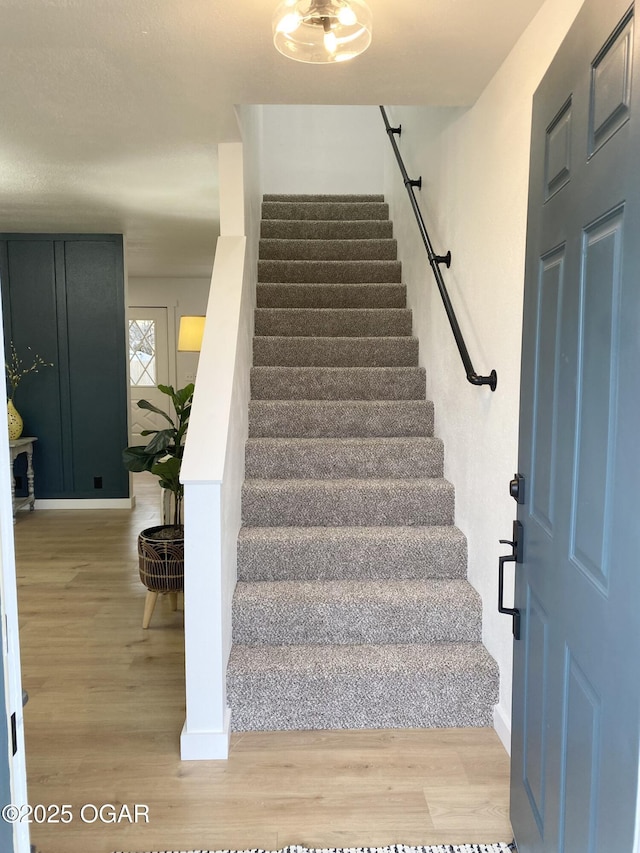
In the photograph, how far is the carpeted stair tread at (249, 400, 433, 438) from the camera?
133 inches

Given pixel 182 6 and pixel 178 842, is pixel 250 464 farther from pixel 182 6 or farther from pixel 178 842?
pixel 182 6

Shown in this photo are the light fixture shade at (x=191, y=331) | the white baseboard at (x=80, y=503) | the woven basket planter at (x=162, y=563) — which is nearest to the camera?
the woven basket planter at (x=162, y=563)

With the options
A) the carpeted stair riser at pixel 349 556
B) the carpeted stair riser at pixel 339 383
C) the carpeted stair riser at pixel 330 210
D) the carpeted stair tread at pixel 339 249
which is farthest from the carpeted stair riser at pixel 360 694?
the carpeted stair riser at pixel 330 210

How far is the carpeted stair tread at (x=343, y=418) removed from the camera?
339cm

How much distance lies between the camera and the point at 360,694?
92.2 inches

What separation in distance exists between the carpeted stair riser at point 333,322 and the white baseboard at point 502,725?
2.32 metres

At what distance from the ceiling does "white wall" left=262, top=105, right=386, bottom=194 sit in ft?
6.83

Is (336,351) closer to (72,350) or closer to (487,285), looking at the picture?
(487,285)

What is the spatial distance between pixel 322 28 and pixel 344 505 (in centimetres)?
190

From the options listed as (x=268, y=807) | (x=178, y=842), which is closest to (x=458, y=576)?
(x=268, y=807)

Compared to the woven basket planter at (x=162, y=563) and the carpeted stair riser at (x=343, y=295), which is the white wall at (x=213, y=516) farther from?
the carpeted stair riser at (x=343, y=295)

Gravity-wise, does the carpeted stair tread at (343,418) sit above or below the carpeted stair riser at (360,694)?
above

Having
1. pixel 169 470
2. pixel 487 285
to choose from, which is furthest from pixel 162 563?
pixel 487 285

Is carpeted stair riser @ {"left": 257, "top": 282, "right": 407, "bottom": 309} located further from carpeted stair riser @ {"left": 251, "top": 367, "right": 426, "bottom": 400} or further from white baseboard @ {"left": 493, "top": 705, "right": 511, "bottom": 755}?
white baseboard @ {"left": 493, "top": 705, "right": 511, "bottom": 755}
